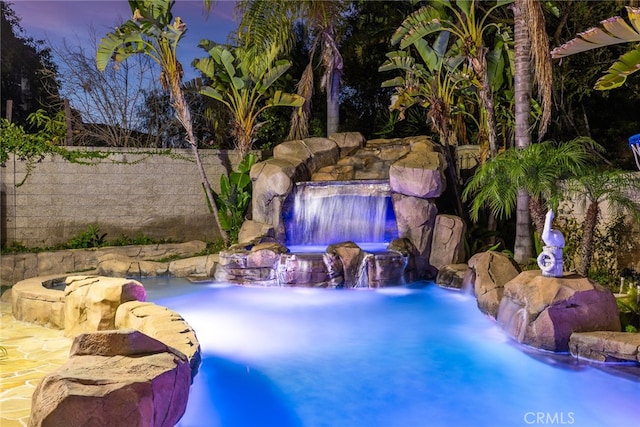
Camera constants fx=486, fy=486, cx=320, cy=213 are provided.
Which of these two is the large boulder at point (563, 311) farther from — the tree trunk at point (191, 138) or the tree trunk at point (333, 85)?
the tree trunk at point (333, 85)

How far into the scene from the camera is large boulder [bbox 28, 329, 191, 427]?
2.27 metres

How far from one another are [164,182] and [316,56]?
766 centimetres

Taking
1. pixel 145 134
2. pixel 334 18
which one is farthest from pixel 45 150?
A: pixel 334 18

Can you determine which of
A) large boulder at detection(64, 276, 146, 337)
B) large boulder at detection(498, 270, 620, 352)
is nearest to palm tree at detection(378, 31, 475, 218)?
large boulder at detection(498, 270, 620, 352)

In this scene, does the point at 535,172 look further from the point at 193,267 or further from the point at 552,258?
the point at 193,267

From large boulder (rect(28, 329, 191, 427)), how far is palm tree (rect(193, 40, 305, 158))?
9017 millimetres

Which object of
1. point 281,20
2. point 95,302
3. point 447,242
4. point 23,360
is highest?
point 281,20

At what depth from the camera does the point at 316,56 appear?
16.5 m

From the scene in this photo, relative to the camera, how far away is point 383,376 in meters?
4.37

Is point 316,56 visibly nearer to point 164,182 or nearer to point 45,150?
point 164,182

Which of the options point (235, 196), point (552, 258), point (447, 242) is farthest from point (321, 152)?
point (552, 258)

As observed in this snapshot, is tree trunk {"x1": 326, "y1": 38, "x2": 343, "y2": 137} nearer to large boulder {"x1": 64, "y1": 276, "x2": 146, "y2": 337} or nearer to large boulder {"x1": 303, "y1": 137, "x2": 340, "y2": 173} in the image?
large boulder {"x1": 303, "y1": 137, "x2": 340, "y2": 173}

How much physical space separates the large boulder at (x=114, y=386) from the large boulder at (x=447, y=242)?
6.75m

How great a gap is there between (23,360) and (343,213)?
6447mm
